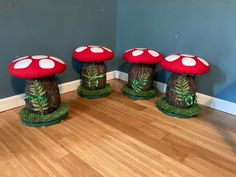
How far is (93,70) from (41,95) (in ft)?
2.16

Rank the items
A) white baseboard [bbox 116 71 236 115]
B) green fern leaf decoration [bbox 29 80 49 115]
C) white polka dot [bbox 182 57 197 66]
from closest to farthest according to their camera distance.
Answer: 1. green fern leaf decoration [bbox 29 80 49 115]
2. white polka dot [bbox 182 57 197 66]
3. white baseboard [bbox 116 71 236 115]

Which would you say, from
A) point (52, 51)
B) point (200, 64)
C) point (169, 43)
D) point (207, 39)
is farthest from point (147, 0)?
point (52, 51)

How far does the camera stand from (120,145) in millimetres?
1609

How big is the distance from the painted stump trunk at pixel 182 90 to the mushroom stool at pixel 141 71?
1.05 ft

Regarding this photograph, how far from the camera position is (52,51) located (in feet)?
7.33

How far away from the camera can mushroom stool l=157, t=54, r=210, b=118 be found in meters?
1.87

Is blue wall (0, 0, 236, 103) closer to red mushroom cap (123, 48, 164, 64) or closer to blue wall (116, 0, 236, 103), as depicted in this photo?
blue wall (116, 0, 236, 103)

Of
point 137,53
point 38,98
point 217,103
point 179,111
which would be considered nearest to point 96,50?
point 137,53

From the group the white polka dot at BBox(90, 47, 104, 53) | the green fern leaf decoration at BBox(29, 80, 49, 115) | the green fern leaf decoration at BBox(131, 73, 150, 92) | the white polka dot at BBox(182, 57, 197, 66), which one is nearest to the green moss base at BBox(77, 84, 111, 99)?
the green fern leaf decoration at BBox(131, 73, 150, 92)

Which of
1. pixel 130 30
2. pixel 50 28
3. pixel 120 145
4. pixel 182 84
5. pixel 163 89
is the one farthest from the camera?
pixel 130 30

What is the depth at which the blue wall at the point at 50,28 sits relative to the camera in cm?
191

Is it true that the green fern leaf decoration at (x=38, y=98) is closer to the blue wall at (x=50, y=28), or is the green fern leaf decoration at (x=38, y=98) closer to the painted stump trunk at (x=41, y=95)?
the painted stump trunk at (x=41, y=95)

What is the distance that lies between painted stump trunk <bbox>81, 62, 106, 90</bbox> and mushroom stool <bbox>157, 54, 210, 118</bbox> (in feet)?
2.15

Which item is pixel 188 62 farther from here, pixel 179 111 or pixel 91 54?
pixel 91 54
